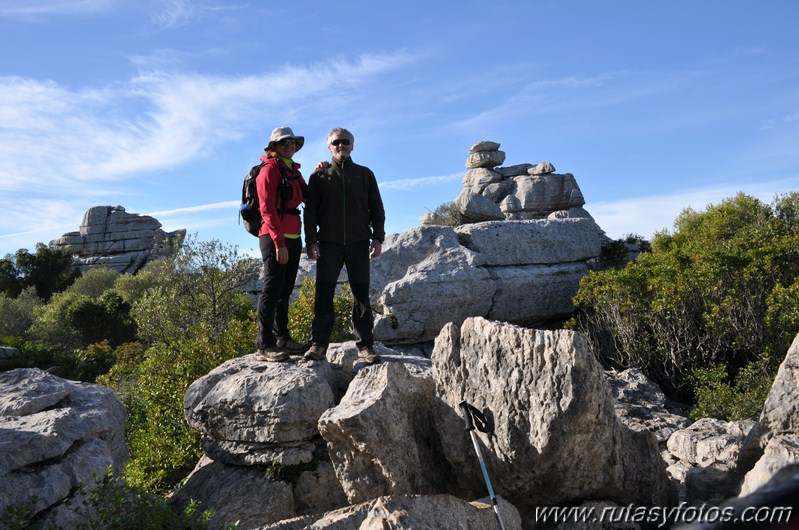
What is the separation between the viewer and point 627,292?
561 inches

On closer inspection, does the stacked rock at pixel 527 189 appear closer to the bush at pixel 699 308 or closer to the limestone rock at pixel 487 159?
the limestone rock at pixel 487 159

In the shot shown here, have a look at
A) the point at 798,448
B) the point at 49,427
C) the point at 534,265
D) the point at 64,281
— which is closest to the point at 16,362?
the point at 49,427

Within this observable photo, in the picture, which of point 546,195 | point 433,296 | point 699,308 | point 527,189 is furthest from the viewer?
point 527,189

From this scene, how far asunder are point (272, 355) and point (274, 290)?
2.46ft

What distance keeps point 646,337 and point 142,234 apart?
2106 inches

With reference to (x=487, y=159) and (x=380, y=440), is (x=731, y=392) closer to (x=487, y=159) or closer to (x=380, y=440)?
(x=380, y=440)

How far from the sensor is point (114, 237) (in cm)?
5903

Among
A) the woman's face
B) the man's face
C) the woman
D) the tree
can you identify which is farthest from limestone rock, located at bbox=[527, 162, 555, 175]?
the woman's face

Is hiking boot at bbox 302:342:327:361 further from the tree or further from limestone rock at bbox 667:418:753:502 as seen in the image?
the tree

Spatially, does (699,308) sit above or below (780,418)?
above

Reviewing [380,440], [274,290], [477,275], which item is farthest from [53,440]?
[477,275]

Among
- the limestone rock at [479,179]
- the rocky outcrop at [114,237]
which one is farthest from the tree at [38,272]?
the limestone rock at [479,179]

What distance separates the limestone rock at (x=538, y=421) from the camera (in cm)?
554

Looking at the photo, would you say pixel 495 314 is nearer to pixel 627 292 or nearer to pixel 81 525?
pixel 627 292
